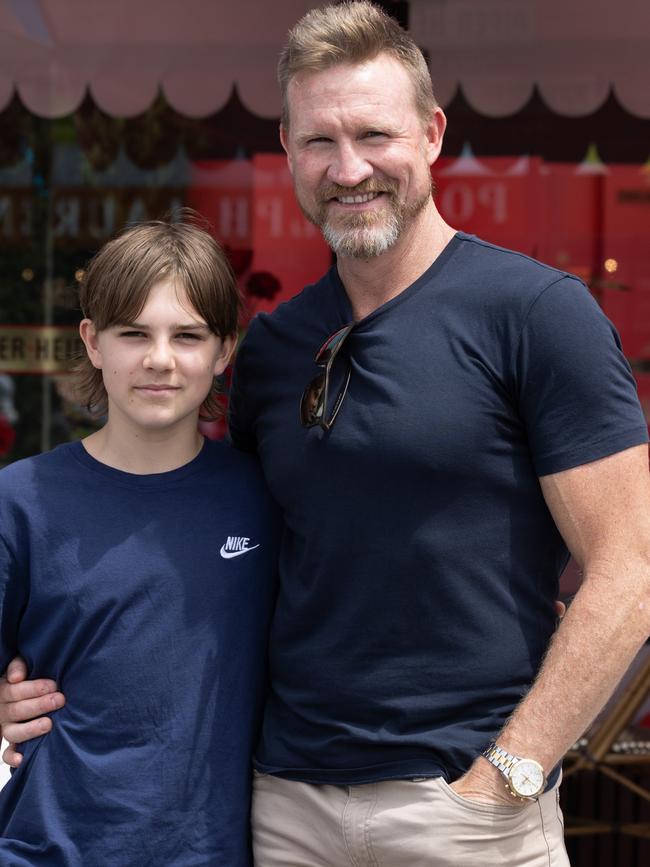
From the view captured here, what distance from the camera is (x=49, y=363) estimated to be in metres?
6.08

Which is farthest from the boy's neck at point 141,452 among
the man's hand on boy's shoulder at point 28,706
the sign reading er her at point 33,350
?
the sign reading er her at point 33,350

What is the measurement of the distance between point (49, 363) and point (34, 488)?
14.4 feet

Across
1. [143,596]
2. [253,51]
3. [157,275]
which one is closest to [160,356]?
[157,275]

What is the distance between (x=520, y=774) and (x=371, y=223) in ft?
2.80

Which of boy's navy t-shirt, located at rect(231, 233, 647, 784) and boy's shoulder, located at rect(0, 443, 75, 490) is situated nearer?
boy's navy t-shirt, located at rect(231, 233, 647, 784)

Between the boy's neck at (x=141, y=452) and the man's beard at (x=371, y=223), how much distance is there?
423 mm

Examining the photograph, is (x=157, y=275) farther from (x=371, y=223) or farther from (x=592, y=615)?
(x=592, y=615)

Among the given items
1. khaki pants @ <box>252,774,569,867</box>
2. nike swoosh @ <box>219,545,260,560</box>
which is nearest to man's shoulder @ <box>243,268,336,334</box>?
nike swoosh @ <box>219,545,260,560</box>

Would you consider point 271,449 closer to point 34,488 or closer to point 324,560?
point 324,560

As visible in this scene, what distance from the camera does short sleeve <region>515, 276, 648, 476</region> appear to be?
1633mm

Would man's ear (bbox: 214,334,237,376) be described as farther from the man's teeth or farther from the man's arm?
the man's arm

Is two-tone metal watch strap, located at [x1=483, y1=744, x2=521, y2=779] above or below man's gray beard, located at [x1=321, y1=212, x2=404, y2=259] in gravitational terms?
below

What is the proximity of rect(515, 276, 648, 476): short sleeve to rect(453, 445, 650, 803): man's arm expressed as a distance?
3 centimetres

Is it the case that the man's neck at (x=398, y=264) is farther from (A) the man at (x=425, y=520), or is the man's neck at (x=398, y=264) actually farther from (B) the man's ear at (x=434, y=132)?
(B) the man's ear at (x=434, y=132)
